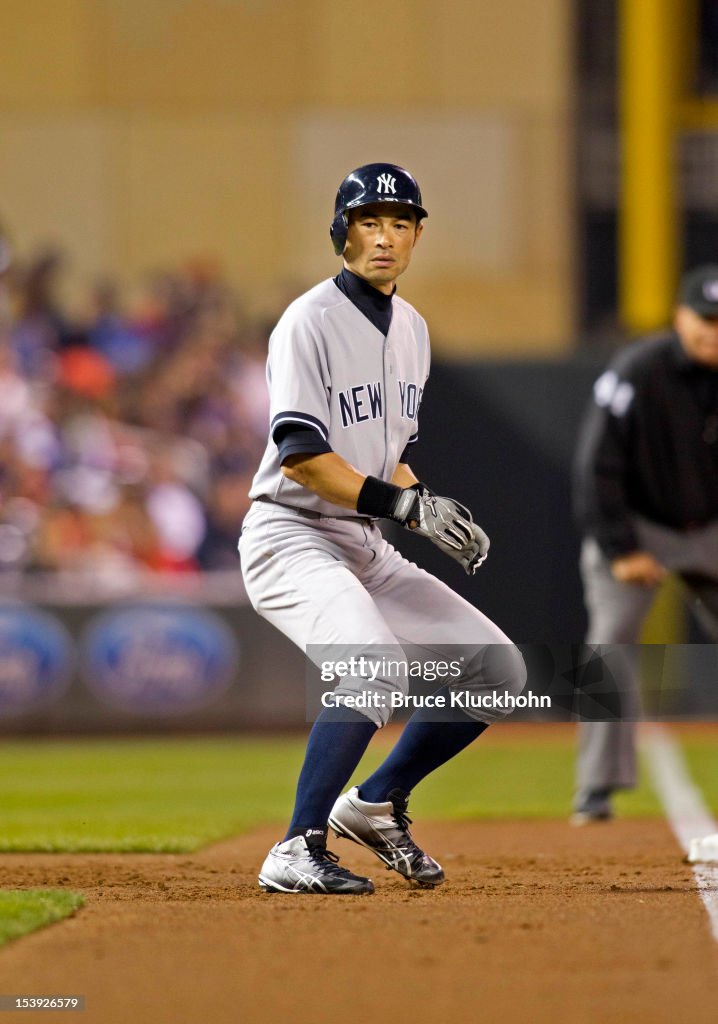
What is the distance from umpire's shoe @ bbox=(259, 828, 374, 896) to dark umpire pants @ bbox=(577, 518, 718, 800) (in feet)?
6.46

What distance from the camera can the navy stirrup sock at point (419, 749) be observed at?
4.49m

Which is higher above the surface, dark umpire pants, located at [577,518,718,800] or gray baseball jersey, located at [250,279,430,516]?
gray baseball jersey, located at [250,279,430,516]

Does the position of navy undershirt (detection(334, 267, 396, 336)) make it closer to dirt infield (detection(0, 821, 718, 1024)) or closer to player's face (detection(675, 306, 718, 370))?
dirt infield (detection(0, 821, 718, 1024))

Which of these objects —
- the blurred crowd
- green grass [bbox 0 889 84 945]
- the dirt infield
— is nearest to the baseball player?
the dirt infield

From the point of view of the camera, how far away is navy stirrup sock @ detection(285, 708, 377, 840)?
4.17 meters

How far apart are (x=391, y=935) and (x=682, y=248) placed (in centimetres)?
1489

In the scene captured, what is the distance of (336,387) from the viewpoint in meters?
4.30

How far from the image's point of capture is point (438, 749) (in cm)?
454

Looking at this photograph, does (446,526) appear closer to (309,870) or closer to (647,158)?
(309,870)

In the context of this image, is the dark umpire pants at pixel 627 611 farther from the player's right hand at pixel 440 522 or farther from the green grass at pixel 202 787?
the player's right hand at pixel 440 522

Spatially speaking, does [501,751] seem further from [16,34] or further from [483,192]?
[16,34]

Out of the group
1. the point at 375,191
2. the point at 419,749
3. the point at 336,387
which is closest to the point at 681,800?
the point at 419,749

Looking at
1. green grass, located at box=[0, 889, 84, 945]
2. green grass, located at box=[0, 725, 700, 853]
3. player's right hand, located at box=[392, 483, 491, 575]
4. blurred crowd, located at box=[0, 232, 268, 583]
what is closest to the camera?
green grass, located at box=[0, 889, 84, 945]

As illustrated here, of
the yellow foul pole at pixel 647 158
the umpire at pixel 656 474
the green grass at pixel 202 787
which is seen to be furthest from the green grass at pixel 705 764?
the yellow foul pole at pixel 647 158
